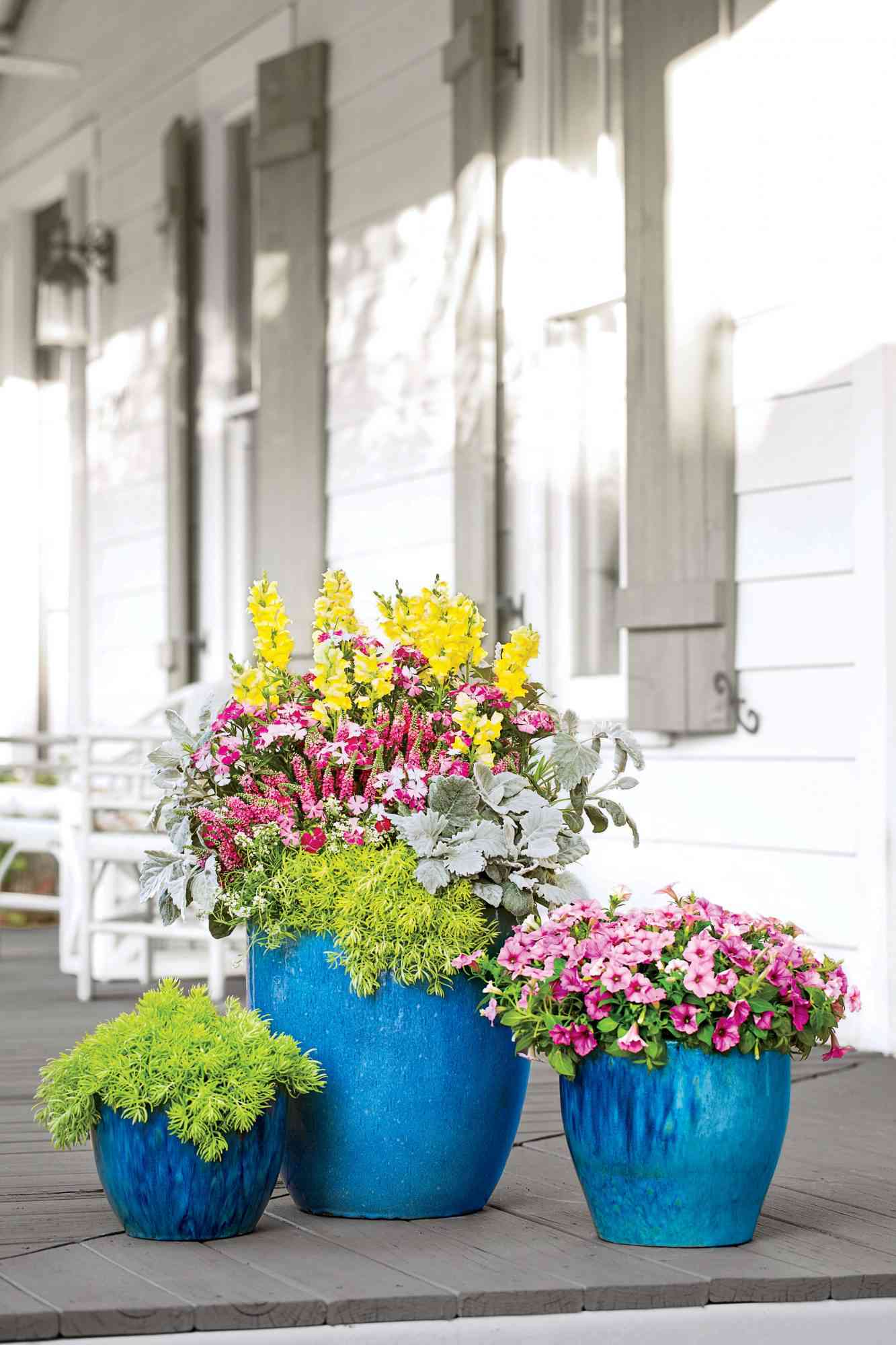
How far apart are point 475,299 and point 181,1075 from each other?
3212mm

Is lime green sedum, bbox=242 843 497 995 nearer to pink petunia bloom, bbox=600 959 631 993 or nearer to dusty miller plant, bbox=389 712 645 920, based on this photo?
dusty miller plant, bbox=389 712 645 920

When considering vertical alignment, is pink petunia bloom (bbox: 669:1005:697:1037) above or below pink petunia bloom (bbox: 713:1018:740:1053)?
above

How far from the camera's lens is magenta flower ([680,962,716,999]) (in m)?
2.26

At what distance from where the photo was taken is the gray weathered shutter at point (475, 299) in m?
5.04

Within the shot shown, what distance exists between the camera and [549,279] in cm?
496

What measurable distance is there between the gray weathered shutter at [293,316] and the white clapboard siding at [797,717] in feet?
6.57

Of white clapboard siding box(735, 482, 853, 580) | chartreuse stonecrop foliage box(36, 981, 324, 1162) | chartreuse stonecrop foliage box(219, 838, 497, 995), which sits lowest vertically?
chartreuse stonecrop foliage box(36, 981, 324, 1162)

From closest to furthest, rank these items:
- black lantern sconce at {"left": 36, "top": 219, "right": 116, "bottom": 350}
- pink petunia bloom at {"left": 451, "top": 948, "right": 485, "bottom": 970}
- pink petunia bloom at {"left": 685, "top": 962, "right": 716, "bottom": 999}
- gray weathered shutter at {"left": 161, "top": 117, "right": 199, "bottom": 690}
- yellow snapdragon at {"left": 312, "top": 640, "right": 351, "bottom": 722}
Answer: pink petunia bloom at {"left": 685, "top": 962, "right": 716, "bottom": 999} < pink petunia bloom at {"left": 451, "top": 948, "right": 485, "bottom": 970} < yellow snapdragon at {"left": 312, "top": 640, "right": 351, "bottom": 722} < gray weathered shutter at {"left": 161, "top": 117, "right": 199, "bottom": 690} < black lantern sconce at {"left": 36, "top": 219, "right": 116, "bottom": 350}

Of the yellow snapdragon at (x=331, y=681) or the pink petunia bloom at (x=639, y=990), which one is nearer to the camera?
the pink petunia bloom at (x=639, y=990)

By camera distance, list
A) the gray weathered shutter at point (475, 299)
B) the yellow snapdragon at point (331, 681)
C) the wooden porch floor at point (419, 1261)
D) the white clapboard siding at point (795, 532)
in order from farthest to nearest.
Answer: the gray weathered shutter at point (475, 299)
the white clapboard siding at point (795, 532)
the yellow snapdragon at point (331, 681)
the wooden porch floor at point (419, 1261)

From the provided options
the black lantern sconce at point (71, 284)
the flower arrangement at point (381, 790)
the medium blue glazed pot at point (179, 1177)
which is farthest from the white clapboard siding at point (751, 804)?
the black lantern sconce at point (71, 284)

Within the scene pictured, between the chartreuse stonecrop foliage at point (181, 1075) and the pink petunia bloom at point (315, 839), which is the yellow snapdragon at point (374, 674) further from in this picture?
the chartreuse stonecrop foliage at point (181, 1075)

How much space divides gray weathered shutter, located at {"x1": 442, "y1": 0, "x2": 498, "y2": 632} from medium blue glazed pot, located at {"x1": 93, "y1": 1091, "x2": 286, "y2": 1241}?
106 inches

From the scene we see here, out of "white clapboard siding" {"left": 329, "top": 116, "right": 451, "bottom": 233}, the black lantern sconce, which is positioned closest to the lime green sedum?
"white clapboard siding" {"left": 329, "top": 116, "right": 451, "bottom": 233}
